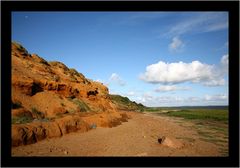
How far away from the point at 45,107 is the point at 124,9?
15188mm

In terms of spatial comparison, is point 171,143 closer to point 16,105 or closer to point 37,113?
point 37,113

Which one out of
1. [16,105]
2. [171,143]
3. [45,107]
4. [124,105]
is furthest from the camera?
[124,105]

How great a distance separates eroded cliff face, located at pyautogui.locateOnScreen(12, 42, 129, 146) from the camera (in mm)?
11873

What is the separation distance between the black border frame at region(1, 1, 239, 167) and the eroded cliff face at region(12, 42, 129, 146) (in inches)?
166

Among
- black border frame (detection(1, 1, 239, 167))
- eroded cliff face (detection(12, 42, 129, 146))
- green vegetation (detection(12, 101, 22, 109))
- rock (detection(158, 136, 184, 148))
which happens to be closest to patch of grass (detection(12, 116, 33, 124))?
eroded cliff face (detection(12, 42, 129, 146))

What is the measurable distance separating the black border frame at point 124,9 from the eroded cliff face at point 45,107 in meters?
4.21

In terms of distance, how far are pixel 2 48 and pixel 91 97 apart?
23469 millimetres

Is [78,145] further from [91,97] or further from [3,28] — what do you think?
[91,97]

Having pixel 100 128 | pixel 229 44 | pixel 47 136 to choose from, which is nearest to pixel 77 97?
pixel 100 128

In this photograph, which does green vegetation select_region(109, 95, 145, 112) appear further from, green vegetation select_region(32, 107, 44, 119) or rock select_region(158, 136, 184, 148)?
rock select_region(158, 136, 184, 148)

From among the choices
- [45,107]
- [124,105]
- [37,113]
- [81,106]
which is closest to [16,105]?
[37,113]

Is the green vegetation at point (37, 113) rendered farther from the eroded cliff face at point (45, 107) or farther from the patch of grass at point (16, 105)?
the patch of grass at point (16, 105)

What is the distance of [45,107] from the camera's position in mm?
19500

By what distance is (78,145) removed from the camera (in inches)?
437
